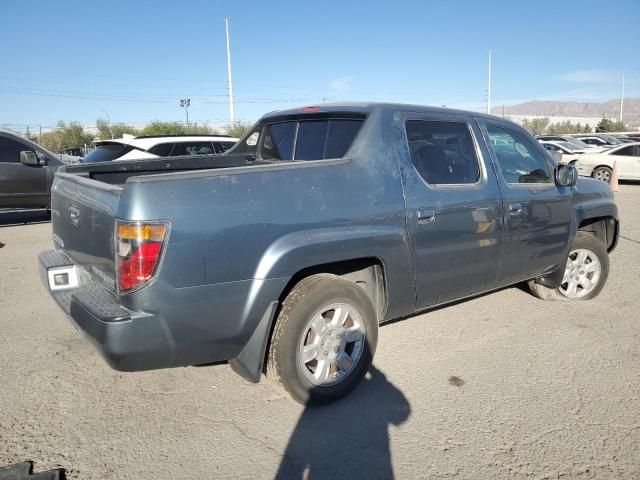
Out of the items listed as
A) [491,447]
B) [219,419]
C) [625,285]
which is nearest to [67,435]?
[219,419]

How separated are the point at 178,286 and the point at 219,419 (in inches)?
38.4

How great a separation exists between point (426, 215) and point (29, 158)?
28.7 feet

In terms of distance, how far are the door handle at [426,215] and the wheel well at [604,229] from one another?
2534mm

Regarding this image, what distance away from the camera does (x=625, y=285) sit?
555 cm

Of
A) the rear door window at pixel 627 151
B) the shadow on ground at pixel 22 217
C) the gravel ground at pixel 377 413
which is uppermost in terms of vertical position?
the rear door window at pixel 627 151

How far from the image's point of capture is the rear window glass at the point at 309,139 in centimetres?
347

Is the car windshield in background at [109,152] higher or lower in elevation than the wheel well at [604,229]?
higher

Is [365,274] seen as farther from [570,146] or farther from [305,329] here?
[570,146]

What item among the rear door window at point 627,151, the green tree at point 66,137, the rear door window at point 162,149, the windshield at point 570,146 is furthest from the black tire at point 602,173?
the green tree at point 66,137

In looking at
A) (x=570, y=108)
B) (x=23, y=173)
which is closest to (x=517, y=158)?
(x=23, y=173)

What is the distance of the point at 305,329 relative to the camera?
9.68 feet

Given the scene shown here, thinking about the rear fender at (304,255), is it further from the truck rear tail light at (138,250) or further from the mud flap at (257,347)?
the truck rear tail light at (138,250)

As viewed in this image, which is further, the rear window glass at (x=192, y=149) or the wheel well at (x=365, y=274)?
the rear window glass at (x=192, y=149)

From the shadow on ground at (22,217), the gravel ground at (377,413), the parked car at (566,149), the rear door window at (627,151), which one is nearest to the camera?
the gravel ground at (377,413)
